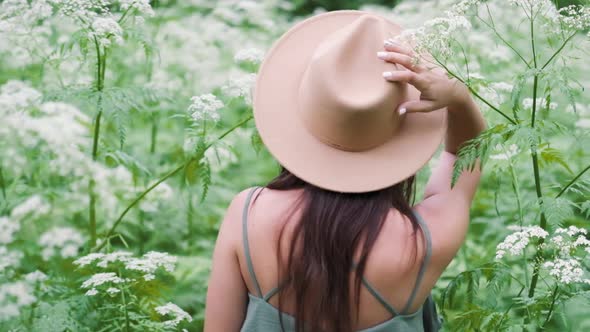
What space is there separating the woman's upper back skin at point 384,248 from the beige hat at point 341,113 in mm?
136

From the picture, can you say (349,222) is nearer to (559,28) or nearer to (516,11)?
(559,28)

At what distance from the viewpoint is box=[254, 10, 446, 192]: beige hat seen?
2.25 metres

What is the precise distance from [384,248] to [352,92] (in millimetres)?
489

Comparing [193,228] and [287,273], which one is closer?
[287,273]

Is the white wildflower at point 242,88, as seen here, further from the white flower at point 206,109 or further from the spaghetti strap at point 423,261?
the spaghetti strap at point 423,261

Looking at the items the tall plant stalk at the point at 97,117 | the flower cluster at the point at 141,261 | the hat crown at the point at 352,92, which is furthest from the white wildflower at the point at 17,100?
the hat crown at the point at 352,92

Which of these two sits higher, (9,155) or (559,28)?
(559,28)

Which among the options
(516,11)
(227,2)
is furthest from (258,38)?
(516,11)

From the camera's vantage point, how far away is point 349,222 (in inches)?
88.6

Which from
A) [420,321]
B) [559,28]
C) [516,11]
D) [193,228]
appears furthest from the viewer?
[516,11]

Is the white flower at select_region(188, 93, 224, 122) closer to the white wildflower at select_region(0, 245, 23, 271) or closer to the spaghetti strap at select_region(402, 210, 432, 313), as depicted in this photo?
the white wildflower at select_region(0, 245, 23, 271)

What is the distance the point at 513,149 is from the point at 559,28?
2.62 ft

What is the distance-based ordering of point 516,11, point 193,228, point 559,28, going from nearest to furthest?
point 559,28
point 193,228
point 516,11

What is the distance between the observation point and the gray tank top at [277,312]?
231 centimetres
